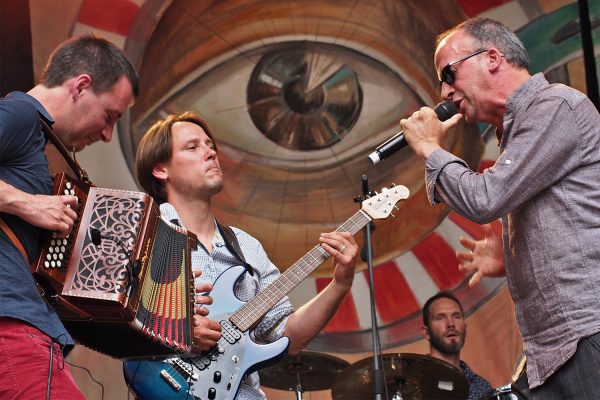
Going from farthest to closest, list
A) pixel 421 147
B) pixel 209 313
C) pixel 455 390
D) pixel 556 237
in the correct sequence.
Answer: pixel 455 390
pixel 209 313
pixel 421 147
pixel 556 237

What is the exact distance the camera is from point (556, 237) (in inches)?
96.6

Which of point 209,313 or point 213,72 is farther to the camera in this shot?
point 213,72

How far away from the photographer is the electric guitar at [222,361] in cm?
329

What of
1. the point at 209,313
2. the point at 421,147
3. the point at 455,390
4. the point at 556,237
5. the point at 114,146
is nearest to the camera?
the point at 556,237

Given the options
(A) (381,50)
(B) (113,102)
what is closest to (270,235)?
(A) (381,50)

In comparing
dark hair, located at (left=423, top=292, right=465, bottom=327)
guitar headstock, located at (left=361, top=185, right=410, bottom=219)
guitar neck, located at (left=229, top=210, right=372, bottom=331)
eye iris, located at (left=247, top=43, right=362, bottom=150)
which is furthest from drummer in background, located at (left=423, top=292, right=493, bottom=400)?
guitar neck, located at (left=229, top=210, right=372, bottom=331)

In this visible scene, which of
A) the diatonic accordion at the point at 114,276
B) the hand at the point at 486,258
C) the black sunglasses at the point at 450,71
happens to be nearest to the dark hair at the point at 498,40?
the black sunglasses at the point at 450,71

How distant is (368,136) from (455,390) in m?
2.17

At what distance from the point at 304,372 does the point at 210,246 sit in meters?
1.75

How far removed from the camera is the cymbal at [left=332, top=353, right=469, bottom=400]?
15.5 feet

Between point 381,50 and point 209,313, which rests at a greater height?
point 381,50

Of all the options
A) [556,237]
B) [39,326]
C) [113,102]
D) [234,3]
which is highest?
[234,3]

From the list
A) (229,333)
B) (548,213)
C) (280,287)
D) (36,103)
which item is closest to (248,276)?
(280,287)

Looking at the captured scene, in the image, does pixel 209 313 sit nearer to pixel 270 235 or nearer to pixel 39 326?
pixel 39 326
